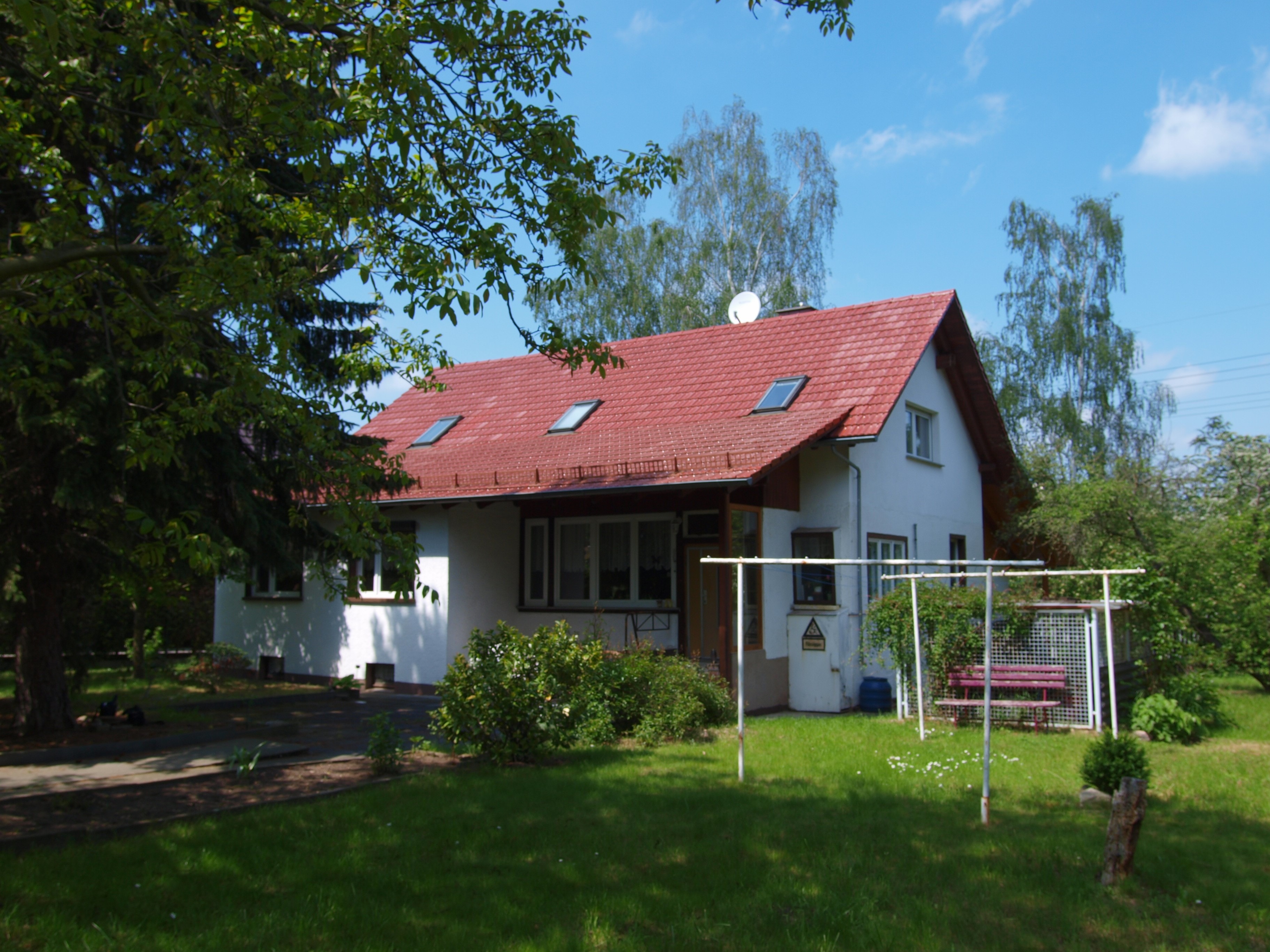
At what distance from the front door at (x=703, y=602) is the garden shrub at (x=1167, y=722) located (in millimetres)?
5677

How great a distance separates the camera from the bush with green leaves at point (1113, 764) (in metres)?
8.30

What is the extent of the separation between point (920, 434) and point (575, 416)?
6.24 meters

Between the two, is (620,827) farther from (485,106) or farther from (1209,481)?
(1209,481)

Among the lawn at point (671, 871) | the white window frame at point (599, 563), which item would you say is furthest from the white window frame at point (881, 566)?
the lawn at point (671, 871)

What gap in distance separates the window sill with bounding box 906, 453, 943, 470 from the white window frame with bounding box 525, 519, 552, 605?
6221 millimetres

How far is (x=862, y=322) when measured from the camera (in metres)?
18.0

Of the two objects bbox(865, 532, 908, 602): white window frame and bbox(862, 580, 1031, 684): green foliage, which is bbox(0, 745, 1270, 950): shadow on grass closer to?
bbox(862, 580, 1031, 684): green foliage

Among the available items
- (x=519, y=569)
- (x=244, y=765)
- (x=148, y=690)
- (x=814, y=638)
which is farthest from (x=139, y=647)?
(x=814, y=638)

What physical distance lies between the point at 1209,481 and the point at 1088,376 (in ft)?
37.8

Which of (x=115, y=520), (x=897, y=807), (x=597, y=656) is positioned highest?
(x=115, y=520)

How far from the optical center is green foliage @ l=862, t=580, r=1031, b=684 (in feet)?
41.8

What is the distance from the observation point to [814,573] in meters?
15.4

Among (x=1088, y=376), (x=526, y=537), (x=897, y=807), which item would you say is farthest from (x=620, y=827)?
(x=1088, y=376)

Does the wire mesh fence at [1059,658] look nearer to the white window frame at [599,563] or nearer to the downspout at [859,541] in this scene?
the downspout at [859,541]
